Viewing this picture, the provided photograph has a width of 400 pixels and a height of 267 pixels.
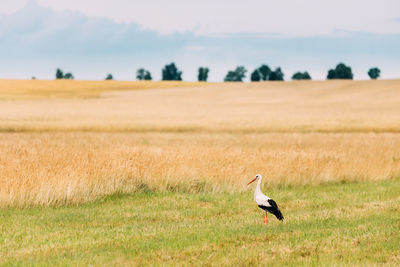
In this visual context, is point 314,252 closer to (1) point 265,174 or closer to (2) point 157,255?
(2) point 157,255

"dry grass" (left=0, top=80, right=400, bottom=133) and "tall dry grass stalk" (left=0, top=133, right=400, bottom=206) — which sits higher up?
"tall dry grass stalk" (left=0, top=133, right=400, bottom=206)

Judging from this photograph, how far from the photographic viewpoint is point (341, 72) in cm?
12456

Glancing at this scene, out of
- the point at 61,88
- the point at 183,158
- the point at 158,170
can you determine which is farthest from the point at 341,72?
the point at 158,170

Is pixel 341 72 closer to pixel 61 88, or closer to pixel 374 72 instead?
pixel 374 72

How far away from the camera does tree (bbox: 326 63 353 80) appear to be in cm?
12362

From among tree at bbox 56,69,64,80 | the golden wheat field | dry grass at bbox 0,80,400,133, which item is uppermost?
tree at bbox 56,69,64,80

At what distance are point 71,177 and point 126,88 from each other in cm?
10182

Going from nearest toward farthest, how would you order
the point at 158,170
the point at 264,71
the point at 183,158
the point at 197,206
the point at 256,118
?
the point at 197,206
the point at 158,170
the point at 183,158
the point at 256,118
the point at 264,71

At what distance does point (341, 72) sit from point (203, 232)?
12017cm

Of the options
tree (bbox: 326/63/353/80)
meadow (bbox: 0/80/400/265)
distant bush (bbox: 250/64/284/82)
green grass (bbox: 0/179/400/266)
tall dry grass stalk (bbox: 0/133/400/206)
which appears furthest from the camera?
distant bush (bbox: 250/64/284/82)

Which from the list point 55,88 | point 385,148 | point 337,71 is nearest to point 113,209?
point 385,148

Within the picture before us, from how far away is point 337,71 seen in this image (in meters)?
125

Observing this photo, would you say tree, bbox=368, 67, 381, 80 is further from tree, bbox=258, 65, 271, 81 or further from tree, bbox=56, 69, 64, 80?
tree, bbox=56, 69, 64, 80

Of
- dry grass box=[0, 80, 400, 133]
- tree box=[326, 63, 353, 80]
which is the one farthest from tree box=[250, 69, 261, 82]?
dry grass box=[0, 80, 400, 133]
